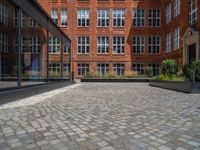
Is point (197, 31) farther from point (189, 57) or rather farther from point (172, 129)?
point (172, 129)

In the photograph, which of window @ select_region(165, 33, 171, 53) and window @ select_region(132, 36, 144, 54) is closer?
window @ select_region(165, 33, 171, 53)

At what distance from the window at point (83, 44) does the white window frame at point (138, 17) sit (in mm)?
8556

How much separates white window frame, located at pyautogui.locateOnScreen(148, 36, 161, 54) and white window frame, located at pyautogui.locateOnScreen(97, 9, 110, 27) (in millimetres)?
7900

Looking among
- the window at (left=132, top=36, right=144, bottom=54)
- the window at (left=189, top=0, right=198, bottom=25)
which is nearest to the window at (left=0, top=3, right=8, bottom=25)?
the window at (left=189, top=0, right=198, bottom=25)

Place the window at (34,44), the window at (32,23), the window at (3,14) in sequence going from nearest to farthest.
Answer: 1. the window at (3,14)
2. the window at (32,23)
3. the window at (34,44)

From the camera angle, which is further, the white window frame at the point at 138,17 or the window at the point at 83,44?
the white window frame at the point at 138,17

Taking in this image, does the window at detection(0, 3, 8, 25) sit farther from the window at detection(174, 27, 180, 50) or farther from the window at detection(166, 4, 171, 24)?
the window at detection(166, 4, 171, 24)

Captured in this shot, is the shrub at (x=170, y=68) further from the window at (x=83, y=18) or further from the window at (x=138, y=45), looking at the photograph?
the window at (x=83, y=18)

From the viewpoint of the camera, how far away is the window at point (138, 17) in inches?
1747

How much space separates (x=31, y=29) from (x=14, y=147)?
9324mm

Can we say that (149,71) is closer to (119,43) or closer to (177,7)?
(119,43)

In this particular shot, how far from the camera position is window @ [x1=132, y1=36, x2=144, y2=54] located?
44.1 m

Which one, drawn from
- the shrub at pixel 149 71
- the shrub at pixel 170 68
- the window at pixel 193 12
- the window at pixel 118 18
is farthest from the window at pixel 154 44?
the shrub at pixel 170 68

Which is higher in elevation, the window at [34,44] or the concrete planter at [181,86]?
the window at [34,44]
